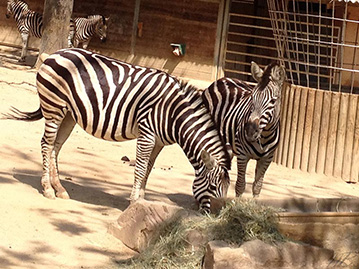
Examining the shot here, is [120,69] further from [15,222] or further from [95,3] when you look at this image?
[95,3]

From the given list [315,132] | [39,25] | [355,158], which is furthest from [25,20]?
[355,158]

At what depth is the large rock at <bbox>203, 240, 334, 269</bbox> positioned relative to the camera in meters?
5.32

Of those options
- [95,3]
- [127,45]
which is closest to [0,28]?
[95,3]

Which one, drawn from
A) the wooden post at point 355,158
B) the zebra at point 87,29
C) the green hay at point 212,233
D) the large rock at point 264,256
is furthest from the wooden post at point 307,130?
the zebra at point 87,29

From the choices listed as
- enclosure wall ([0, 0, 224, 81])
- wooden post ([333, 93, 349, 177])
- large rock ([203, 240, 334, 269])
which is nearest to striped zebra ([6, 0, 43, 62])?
enclosure wall ([0, 0, 224, 81])

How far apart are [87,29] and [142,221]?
505 inches

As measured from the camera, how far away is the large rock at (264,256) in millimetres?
5316

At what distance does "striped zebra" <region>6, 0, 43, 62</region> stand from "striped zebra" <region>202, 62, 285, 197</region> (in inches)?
436

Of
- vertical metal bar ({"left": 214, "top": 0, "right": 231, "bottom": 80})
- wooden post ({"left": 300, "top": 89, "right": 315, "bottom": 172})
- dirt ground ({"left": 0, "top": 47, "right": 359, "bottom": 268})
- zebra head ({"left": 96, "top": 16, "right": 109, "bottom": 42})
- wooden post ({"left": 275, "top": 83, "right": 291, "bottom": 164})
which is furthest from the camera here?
zebra head ({"left": 96, "top": 16, "right": 109, "bottom": 42})

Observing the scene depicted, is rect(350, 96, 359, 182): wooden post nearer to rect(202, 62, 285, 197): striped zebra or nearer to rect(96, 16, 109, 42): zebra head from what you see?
rect(202, 62, 285, 197): striped zebra

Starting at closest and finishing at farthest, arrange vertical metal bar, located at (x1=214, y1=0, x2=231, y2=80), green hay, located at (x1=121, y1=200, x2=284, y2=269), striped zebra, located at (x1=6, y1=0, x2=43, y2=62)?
green hay, located at (x1=121, y1=200, x2=284, y2=269), vertical metal bar, located at (x1=214, y1=0, x2=231, y2=80), striped zebra, located at (x1=6, y1=0, x2=43, y2=62)

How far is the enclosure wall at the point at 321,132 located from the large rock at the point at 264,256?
539 cm

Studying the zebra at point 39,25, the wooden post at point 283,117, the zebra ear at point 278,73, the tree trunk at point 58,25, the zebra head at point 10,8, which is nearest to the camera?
the zebra ear at point 278,73

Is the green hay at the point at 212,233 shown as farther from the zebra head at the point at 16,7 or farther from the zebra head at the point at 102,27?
the zebra head at the point at 16,7
